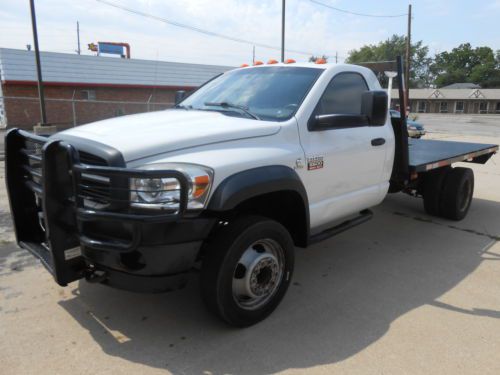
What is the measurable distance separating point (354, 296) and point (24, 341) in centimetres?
259

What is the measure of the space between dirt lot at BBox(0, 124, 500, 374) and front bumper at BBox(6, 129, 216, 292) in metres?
0.52

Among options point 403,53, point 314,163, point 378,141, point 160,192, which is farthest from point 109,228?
point 403,53

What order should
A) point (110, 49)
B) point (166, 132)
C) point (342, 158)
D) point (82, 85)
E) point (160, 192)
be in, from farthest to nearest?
point (110, 49) < point (82, 85) < point (342, 158) < point (166, 132) < point (160, 192)

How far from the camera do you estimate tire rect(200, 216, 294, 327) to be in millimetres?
2949

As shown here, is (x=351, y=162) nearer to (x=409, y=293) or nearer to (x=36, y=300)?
(x=409, y=293)

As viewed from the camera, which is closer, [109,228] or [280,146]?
[109,228]

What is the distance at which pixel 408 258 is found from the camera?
476cm

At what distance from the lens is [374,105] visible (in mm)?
3811

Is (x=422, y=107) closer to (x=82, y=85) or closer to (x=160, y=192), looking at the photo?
(x=82, y=85)

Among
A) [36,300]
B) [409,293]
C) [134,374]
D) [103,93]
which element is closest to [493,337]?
[409,293]

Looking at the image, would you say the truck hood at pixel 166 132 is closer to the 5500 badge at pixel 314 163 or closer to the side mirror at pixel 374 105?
the 5500 badge at pixel 314 163

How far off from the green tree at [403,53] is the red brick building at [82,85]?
250 ft

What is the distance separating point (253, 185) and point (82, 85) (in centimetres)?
2558

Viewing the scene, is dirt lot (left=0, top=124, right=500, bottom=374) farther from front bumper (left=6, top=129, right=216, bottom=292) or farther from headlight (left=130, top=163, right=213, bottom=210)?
headlight (left=130, top=163, right=213, bottom=210)
